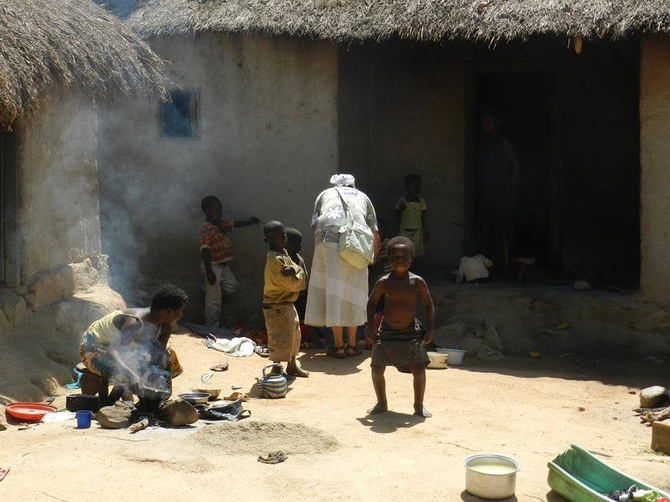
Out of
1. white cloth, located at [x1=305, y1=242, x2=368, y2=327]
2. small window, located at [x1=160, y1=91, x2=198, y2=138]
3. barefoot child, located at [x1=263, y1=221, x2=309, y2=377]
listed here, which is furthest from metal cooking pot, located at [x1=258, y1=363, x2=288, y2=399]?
small window, located at [x1=160, y1=91, x2=198, y2=138]

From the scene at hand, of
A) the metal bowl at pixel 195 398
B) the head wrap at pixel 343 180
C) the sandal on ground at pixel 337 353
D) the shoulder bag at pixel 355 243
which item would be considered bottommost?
the sandal on ground at pixel 337 353

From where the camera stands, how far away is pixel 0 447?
5.96 meters

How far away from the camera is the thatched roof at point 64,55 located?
23.8ft

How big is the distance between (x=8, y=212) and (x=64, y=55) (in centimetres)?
127

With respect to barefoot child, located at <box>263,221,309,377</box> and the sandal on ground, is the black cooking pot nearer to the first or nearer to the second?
barefoot child, located at <box>263,221,309,377</box>

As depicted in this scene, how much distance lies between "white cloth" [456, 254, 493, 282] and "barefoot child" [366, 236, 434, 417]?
3.41 metres

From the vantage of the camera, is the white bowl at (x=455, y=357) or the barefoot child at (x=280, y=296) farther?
the white bowl at (x=455, y=357)

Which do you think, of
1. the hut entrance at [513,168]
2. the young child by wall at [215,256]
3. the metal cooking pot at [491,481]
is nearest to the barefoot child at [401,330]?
the metal cooking pot at [491,481]

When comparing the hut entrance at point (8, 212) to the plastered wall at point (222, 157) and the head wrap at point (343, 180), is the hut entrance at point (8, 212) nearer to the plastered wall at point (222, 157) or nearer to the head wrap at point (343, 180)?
the plastered wall at point (222, 157)

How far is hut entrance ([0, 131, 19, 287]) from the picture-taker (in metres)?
7.80

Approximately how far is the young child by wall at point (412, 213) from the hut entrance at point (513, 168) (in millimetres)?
867

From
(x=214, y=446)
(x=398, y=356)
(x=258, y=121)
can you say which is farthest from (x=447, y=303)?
(x=214, y=446)

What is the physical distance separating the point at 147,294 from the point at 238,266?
95 cm

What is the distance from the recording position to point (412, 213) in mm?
10547
